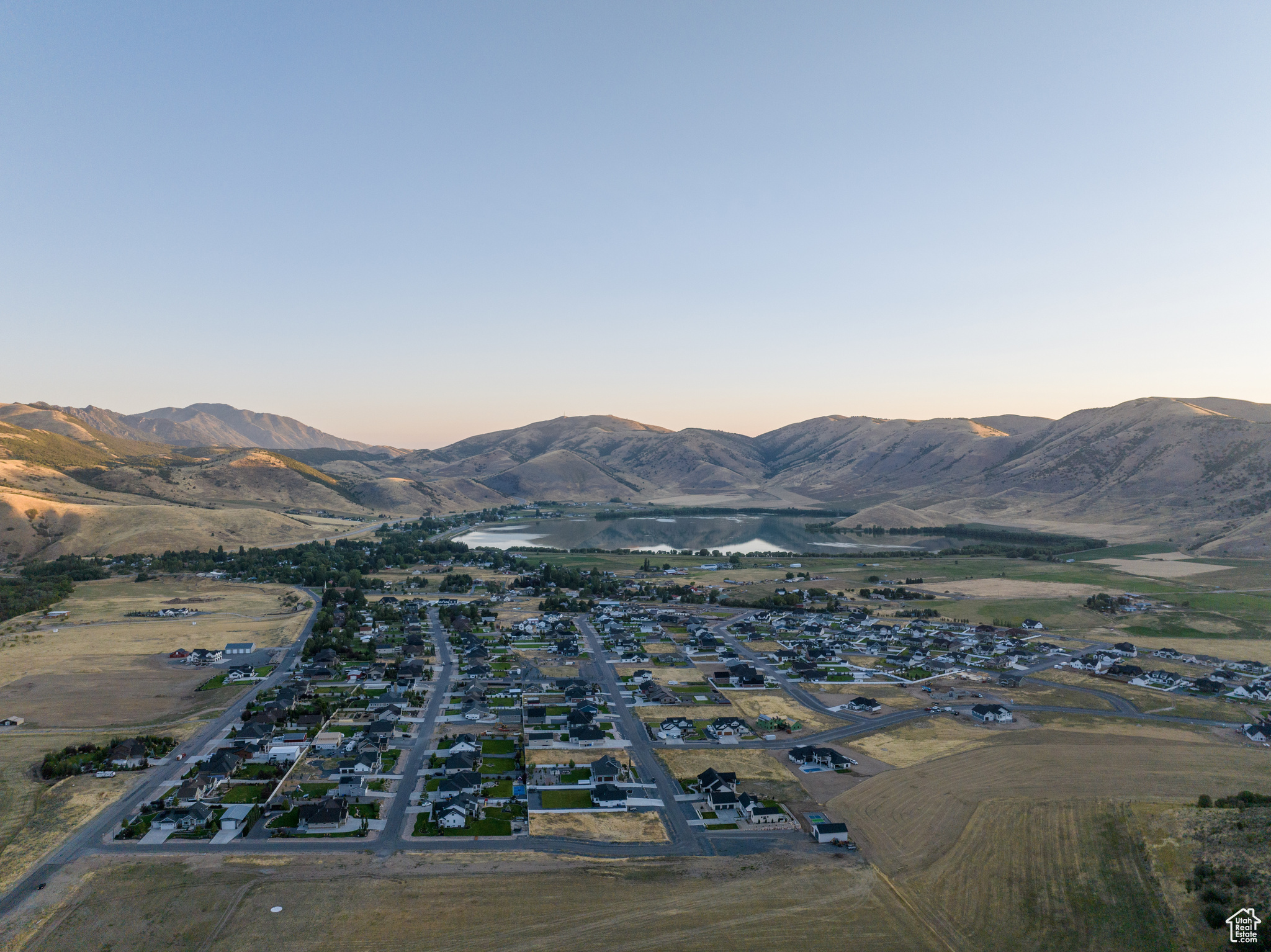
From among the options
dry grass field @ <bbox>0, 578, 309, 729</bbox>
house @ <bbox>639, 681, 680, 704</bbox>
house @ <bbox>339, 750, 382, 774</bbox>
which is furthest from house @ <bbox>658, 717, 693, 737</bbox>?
dry grass field @ <bbox>0, 578, 309, 729</bbox>

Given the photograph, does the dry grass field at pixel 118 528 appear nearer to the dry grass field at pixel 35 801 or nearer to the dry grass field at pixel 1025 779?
the dry grass field at pixel 35 801

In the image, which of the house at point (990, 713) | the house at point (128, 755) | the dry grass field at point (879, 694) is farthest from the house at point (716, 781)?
the house at point (128, 755)

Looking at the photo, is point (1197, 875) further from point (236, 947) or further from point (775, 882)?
point (236, 947)

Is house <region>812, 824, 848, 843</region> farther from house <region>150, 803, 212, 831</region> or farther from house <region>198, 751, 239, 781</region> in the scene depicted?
house <region>198, 751, 239, 781</region>

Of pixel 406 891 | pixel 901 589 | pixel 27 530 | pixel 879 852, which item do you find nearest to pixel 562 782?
pixel 406 891

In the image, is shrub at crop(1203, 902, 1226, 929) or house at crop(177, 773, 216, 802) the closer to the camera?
shrub at crop(1203, 902, 1226, 929)

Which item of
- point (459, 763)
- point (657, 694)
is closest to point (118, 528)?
point (657, 694)
